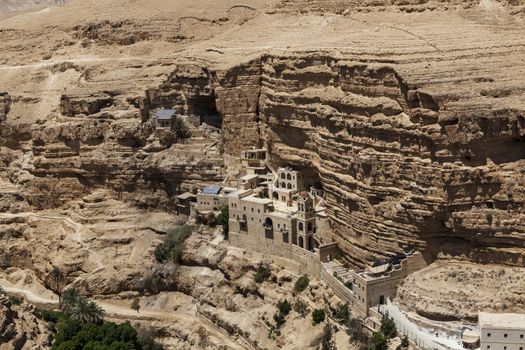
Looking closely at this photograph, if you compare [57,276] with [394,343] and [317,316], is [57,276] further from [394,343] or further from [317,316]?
[394,343]

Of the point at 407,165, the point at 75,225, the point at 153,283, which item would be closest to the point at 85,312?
the point at 153,283

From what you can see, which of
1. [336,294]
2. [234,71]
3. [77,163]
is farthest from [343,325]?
[77,163]

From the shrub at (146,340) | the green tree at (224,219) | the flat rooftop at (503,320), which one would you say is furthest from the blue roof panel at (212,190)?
the flat rooftop at (503,320)

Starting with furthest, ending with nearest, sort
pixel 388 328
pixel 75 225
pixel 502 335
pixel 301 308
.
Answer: pixel 75 225, pixel 301 308, pixel 388 328, pixel 502 335

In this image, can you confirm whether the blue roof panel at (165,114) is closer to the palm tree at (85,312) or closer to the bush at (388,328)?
the palm tree at (85,312)

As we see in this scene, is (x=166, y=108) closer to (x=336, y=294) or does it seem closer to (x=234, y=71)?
(x=234, y=71)

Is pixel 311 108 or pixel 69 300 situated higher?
pixel 311 108

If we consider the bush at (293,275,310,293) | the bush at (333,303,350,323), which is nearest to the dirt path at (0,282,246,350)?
the bush at (293,275,310,293)

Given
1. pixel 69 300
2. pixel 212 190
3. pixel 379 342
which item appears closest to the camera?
pixel 379 342
